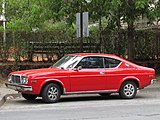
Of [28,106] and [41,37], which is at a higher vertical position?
[41,37]

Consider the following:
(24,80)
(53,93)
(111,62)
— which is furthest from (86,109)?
(111,62)

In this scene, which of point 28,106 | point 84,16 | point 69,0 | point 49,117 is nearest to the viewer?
point 49,117

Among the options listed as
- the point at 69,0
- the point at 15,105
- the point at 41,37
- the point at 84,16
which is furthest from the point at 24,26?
the point at 15,105

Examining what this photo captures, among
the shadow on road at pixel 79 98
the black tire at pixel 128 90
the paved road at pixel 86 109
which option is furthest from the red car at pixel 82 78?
the paved road at pixel 86 109

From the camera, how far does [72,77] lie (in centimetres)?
1281

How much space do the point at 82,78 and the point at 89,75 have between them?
27 centimetres

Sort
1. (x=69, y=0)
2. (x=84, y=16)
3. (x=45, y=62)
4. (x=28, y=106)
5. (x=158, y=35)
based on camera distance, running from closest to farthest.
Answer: (x=28, y=106)
(x=84, y=16)
(x=69, y=0)
(x=45, y=62)
(x=158, y=35)

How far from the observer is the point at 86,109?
37.7 ft

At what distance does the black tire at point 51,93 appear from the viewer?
12547 millimetres

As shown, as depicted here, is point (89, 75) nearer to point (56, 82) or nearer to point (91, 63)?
point (91, 63)

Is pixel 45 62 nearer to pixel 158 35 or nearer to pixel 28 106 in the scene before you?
pixel 158 35

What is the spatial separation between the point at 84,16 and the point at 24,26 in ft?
21.1

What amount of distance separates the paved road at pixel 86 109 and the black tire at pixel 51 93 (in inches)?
8.5

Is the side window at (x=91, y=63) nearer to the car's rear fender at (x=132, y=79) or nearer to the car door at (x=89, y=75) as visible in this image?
the car door at (x=89, y=75)
